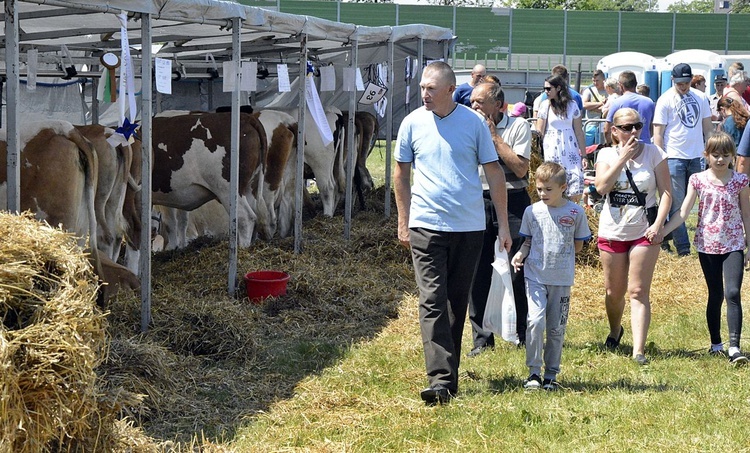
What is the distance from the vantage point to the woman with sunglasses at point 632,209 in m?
6.44

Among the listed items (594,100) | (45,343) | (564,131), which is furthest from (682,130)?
(45,343)

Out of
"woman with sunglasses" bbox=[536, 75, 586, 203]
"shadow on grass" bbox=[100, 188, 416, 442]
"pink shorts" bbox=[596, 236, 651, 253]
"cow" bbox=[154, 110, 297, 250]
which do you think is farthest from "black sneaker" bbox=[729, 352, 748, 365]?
"cow" bbox=[154, 110, 297, 250]

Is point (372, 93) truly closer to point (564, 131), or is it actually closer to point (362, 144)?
point (362, 144)

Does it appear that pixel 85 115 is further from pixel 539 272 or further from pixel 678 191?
pixel 539 272

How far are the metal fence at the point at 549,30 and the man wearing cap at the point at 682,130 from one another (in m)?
27.0

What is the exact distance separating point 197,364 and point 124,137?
5.70ft

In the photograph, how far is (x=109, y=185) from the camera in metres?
8.66

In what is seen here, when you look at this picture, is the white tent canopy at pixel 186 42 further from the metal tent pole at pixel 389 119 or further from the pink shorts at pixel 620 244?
the pink shorts at pixel 620 244

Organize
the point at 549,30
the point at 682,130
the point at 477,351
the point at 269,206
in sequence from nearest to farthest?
the point at 477,351 → the point at 682,130 → the point at 269,206 → the point at 549,30

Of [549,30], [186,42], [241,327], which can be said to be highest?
[549,30]

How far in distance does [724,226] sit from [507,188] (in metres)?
1.56

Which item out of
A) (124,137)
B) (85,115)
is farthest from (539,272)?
(85,115)

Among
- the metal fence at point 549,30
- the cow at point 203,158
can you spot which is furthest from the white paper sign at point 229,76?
the metal fence at point 549,30

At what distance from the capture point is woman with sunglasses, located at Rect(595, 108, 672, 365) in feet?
21.1
